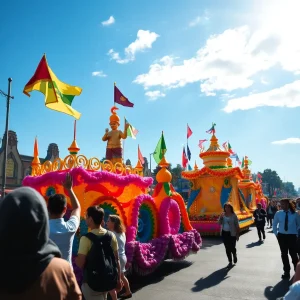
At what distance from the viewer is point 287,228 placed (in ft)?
21.6

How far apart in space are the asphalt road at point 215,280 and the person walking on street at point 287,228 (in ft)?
2.00

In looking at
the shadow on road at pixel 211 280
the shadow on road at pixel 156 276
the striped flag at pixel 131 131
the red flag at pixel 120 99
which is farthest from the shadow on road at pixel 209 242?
the red flag at pixel 120 99

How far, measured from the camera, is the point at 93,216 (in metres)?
3.49

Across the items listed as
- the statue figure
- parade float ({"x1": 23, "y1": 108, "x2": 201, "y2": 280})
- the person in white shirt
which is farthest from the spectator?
the statue figure

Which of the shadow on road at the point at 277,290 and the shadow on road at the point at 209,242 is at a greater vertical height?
the shadow on road at the point at 277,290

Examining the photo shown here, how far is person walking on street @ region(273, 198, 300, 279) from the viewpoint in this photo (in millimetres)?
6578

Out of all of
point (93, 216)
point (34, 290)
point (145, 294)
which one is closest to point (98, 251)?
point (93, 216)

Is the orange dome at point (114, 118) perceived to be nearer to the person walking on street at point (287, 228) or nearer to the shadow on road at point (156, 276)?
the shadow on road at point (156, 276)

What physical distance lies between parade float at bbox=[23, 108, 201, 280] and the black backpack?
2.43m

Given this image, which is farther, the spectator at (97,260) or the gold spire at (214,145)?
the gold spire at (214,145)

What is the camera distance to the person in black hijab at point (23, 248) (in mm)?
1414

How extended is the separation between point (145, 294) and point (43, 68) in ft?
16.5

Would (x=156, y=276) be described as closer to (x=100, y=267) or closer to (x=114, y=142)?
(x=114, y=142)

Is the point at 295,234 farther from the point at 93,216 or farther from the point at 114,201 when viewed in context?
the point at 93,216
